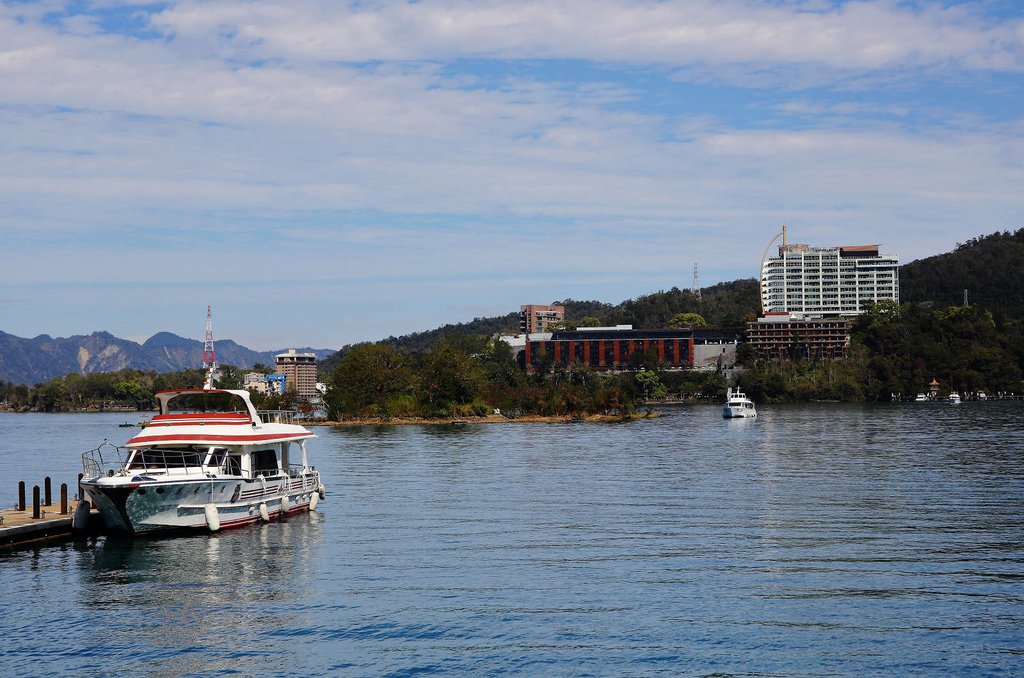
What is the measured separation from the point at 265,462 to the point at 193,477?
8046 millimetres

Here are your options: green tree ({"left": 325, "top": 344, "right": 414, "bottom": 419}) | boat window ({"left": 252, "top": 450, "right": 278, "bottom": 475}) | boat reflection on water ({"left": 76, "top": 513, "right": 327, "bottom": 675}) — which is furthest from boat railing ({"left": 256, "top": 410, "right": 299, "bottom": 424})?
green tree ({"left": 325, "top": 344, "right": 414, "bottom": 419})

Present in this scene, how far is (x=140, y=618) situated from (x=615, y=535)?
2162 centimetres

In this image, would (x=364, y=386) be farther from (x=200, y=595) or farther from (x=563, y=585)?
(x=563, y=585)

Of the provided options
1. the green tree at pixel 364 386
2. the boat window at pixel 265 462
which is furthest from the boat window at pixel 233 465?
the green tree at pixel 364 386

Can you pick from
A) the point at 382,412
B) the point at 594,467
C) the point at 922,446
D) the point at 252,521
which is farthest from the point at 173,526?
the point at 382,412

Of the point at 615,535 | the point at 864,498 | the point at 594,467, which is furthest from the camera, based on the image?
the point at 594,467

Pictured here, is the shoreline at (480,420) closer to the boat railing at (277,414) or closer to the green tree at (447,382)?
the green tree at (447,382)

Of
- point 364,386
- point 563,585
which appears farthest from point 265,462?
point 364,386

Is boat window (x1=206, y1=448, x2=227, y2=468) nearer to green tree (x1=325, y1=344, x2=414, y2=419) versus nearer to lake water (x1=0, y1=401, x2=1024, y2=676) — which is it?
lake water (x1=0, y1=401, x2=1024, y2=676)

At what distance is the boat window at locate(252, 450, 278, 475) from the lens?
185 ft

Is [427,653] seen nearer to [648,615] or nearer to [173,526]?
[648,615]

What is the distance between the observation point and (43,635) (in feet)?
107

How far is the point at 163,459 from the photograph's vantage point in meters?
50.8

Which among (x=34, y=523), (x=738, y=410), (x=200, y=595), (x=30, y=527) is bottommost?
(x=738, y=410)
